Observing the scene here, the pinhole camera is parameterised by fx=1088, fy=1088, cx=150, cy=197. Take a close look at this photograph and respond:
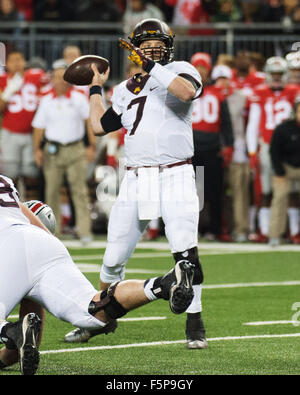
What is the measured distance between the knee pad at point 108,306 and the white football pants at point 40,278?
35 millimetres

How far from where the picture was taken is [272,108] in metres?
13.7

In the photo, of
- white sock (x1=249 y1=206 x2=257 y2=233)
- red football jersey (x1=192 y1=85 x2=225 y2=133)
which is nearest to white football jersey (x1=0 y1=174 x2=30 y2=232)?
red football jersey (x1=192 y1=85 x2=225 y2=133)

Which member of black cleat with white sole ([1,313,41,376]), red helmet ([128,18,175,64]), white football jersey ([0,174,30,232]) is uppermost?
red helmet ([128,18,175,64])

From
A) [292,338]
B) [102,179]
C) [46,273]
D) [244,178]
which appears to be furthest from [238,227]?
[46,273]

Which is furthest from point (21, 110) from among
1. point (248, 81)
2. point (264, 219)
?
point (264, 219)

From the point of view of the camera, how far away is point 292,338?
6.75 metres

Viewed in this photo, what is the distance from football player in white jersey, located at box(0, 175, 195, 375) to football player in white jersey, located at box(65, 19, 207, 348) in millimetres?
1137

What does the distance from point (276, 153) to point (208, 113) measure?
1.03 meters

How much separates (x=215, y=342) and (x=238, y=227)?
7.34m

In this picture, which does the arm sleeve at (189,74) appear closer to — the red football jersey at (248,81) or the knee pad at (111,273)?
the knee pad at (111,273)

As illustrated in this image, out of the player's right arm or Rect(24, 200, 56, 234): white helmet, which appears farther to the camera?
the player's right arm

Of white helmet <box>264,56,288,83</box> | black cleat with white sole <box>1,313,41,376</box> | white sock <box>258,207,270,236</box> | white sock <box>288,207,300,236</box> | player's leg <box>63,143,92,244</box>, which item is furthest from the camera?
white sock <box>258,207,270,236</box>

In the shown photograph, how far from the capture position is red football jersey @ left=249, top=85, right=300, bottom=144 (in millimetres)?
13656

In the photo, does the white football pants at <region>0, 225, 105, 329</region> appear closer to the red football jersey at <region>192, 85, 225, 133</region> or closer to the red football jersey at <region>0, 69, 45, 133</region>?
the red football jersey at <region>192, 85, 225, 133</region>
